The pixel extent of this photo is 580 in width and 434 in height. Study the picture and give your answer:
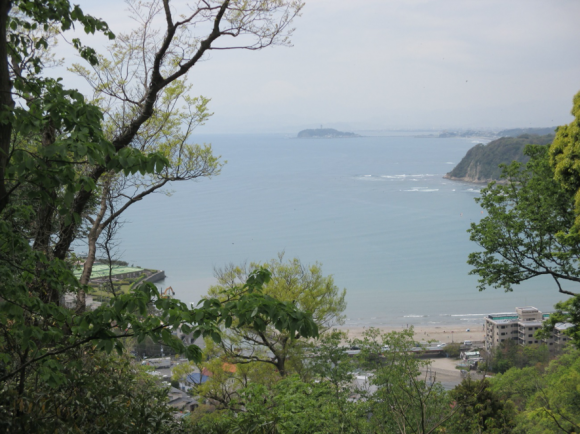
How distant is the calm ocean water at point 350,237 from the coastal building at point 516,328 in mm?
3742

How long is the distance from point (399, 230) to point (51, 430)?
44247 mm

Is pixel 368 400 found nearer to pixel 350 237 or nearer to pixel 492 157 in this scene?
pixel 350 237

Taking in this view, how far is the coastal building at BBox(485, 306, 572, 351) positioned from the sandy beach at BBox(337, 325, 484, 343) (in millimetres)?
1459

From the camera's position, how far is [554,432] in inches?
353

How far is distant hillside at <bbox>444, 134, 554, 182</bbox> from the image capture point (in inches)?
1390

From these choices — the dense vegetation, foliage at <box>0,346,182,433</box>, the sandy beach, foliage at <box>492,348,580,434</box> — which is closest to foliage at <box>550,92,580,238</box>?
the dense vegetation

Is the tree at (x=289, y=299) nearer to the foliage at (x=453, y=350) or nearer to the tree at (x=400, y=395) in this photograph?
the tree at (x=400, y=395)

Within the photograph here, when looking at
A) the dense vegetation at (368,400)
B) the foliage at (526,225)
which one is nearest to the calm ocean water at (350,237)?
the dense vegetation at (368,400)

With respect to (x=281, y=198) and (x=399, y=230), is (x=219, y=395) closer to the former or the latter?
(x=399, y=230)

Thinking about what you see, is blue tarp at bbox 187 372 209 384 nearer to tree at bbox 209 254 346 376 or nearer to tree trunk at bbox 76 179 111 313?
tree at bbox 209 254 346 376

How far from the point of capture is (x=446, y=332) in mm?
26062

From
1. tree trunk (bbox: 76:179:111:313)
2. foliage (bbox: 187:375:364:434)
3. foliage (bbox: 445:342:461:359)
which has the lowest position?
foliage (bbox: 445:342:461:359)

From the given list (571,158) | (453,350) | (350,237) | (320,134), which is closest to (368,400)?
(571,158)

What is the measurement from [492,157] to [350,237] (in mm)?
15648
